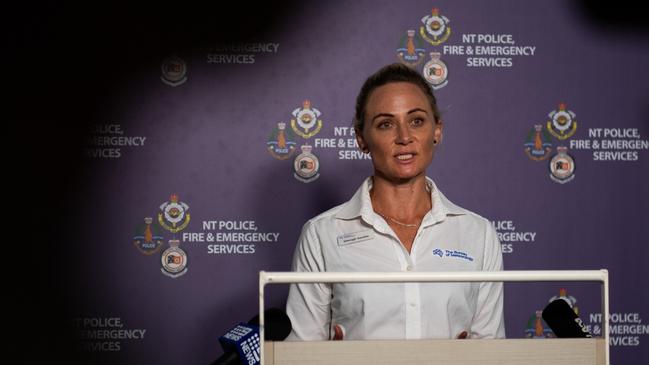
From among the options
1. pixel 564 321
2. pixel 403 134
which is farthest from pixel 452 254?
pixel 564 321

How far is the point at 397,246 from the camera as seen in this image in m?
1.36

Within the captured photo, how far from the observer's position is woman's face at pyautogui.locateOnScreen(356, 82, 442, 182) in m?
1.36

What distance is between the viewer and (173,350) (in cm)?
212

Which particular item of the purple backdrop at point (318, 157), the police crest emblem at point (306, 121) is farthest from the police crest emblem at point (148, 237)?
the police crest emblem at point (306, 121)

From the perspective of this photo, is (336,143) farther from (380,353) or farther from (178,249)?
(380,353)

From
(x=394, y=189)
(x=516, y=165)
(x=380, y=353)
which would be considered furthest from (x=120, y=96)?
(x=380, y=353)

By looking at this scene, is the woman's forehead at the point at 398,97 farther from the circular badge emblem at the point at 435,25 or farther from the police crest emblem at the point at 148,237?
the police crest emblem at the point at 148,237

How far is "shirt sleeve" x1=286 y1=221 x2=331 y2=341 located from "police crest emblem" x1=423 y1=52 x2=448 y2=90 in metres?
0.94

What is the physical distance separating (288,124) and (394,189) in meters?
0.79

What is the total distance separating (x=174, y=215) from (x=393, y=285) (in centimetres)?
102

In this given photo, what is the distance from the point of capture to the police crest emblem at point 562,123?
216 cm

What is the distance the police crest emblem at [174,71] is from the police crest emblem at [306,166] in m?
0.46

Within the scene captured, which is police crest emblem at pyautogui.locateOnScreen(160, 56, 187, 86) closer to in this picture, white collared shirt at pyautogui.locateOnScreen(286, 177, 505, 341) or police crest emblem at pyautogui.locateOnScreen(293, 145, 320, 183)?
police crest emblem at pyautogui.locateOnScreen(293, 145, 320, 183)

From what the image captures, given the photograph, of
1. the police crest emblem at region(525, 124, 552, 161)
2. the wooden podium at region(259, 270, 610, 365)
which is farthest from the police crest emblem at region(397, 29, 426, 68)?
the wooden podium at region(259, 270, 610, 365)
